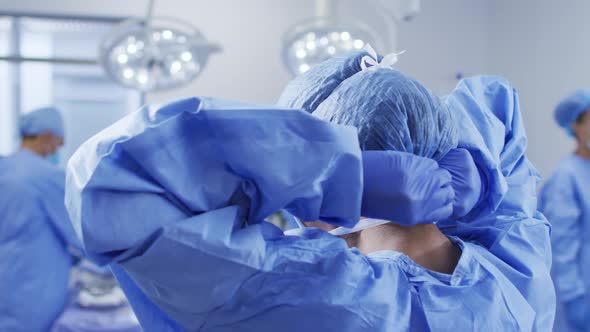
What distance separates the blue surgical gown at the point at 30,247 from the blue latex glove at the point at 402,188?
2.28 meters

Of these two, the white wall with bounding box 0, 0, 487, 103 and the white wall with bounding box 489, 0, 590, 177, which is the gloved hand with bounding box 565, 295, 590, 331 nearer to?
the white wall with bounding box 489, 0, 590, 177

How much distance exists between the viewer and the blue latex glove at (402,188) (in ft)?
2.47

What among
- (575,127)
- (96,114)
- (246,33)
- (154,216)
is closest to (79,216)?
(154,216)

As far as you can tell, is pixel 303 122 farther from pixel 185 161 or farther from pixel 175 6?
pixel 175 6

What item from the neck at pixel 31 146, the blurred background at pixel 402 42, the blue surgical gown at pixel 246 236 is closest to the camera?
the blue surgical gown at pixel 246 236

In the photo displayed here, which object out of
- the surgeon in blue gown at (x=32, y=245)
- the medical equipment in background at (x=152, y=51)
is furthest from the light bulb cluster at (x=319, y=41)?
the surgeon in blue gown at (x=32, y=245)

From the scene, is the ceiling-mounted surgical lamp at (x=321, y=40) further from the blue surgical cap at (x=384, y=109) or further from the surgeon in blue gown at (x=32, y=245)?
the surgeon in blue gown at (x=32, y=245)

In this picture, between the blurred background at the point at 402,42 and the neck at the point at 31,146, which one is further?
the blurred background at the point at 402,42

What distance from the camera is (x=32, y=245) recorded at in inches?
110

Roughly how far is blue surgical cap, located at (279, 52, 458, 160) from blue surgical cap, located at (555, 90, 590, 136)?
222 centimetres

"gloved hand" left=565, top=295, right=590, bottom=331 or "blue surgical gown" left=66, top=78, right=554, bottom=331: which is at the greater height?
"blue surgical gown" left=66, top=78, right=554, bottom=331

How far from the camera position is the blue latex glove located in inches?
29.6

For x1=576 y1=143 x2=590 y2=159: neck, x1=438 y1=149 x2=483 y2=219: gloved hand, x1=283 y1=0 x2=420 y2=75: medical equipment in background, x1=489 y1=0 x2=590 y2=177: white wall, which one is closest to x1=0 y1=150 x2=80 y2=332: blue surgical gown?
x1=283 y1=0 x2=420 y2=75: medical equipment in background

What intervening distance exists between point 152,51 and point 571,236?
1709 millimetres
